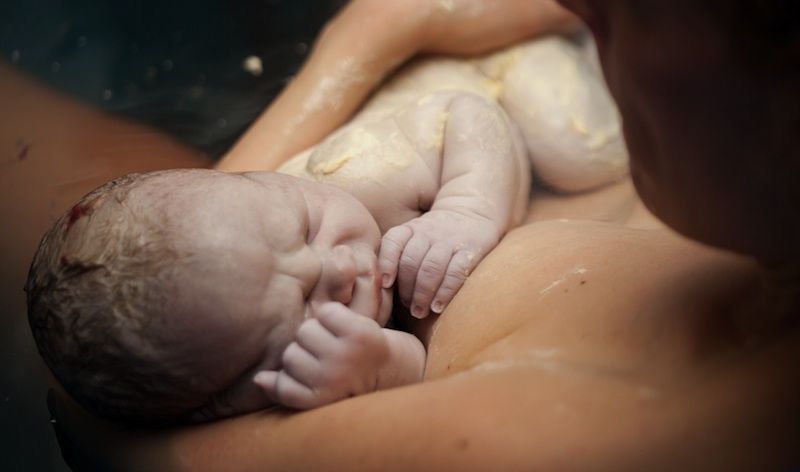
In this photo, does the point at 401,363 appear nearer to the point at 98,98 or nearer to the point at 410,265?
the point at 410,265

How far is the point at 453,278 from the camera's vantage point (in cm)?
92

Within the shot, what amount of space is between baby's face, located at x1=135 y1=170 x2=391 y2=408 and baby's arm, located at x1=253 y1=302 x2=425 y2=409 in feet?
0.12

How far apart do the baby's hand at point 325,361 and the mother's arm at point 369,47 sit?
0.51 metres

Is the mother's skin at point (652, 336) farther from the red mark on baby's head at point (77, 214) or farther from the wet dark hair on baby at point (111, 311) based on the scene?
the red mark on baby's head at point (77, 214)

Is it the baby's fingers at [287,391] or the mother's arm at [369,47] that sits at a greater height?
the mother's arm at [369,47]

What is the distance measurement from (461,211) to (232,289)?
1.08 ft

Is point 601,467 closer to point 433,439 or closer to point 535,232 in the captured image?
point 433,439

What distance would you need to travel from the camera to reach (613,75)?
561 millimetres

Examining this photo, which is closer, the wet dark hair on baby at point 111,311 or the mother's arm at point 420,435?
the mother's arm at point 420,435

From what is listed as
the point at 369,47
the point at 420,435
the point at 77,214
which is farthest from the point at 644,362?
the point at 369,47

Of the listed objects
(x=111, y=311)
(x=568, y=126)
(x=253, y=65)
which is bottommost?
(x=568, y=126)

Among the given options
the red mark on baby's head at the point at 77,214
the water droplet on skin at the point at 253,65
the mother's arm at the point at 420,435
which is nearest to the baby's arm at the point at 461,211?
the mother's arm at the point at 420,435

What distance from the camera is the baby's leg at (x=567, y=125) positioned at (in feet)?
3.91

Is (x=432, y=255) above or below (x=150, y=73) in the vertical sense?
below
